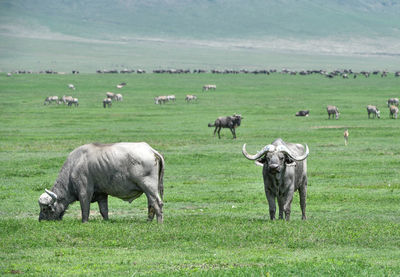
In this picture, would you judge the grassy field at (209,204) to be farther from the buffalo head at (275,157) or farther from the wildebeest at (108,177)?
the buffalo head at (275,157)

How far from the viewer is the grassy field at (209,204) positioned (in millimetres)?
12766

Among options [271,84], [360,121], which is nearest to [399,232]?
[360,121]

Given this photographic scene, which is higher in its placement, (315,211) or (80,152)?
(80,152)

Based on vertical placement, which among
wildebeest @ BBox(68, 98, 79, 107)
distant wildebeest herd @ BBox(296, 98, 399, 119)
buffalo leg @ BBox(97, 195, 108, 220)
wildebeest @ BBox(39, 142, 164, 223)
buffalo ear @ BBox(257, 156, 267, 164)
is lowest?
wildebeest @ BBox(68, 98, 79, 107)

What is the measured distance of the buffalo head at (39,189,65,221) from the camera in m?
17.1

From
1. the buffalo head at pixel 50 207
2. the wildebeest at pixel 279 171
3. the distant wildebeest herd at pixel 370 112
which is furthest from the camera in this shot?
the distant wildebeest herd at pixel 370 112

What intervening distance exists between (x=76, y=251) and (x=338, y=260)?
470cm

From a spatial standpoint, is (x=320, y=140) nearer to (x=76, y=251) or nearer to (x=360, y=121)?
(x=360, y=121)

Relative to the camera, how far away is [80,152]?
57.0 feet

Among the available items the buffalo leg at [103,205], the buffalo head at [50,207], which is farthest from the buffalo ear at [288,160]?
the buffalo head at [50,207]

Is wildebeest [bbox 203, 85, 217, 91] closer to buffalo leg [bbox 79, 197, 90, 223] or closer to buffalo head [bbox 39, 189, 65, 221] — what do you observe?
buffalo head [bbox 39, 189, 65, 221]

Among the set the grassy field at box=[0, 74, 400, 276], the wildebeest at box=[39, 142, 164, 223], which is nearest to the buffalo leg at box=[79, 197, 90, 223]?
the wildebeest at box=[39, 142, 164, 223]

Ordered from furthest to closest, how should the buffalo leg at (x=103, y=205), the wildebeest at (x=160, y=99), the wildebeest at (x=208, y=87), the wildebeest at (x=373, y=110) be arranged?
the wildebeest at (x=208, y=87) < the wildebeest at (x=160, y=99) < the wildebeest at (x=373, y=110) < the buffalo leg at (x=103, y=205)

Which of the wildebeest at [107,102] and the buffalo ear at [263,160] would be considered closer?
the buffalo ear at [263,160]
